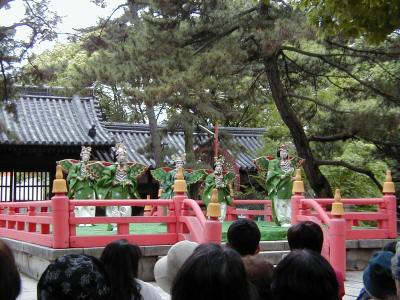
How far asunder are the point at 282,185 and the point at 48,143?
722 cm

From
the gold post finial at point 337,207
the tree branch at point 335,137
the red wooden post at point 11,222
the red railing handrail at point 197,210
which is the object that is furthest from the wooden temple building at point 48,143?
the gold post finial at point 337,207

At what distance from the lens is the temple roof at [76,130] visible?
54.2 ft

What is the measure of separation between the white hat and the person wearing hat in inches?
35.8

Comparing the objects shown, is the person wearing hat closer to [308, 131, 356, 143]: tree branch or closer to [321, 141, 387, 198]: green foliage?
[308, 131, 356, 143]: tree branch

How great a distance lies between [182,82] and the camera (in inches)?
413

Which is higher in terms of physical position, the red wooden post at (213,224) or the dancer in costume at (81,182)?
the dancer in costume at (81,182)

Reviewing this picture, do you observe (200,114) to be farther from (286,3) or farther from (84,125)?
(286,3)

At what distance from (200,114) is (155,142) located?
1.58 meters

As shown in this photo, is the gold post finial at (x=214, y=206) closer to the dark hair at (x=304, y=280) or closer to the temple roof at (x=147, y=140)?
the dark hair at (x=304, y=280)

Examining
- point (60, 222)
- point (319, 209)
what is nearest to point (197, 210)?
point (60, 222)

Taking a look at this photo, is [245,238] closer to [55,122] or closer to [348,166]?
[348,166]

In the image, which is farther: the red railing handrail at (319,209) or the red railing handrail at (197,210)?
the red railing handrail at (319,209)

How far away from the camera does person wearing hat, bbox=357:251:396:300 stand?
9.34ft

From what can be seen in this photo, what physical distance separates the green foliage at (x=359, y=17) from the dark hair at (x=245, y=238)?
3.87 metres
